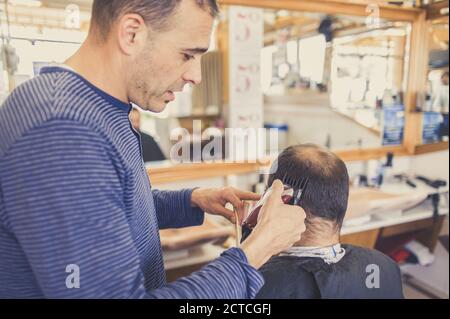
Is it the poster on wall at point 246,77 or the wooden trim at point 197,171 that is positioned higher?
the poster on wall at point 246,77

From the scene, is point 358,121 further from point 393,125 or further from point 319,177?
point 319,177

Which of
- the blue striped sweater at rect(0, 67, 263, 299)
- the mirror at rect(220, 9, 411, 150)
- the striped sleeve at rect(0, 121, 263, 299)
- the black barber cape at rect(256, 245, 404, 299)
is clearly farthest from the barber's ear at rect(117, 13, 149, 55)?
the mirror at rect(220, 9, 411, 150)

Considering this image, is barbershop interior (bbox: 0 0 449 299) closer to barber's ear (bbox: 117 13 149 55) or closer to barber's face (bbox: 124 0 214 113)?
barber's face (bbox: 124 0 214 113)

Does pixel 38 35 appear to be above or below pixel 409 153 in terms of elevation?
above

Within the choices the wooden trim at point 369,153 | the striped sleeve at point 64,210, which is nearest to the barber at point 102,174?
the striped sleeve at point 64,210

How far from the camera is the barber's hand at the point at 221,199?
3.69ft

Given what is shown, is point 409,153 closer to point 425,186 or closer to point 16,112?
point 425,186

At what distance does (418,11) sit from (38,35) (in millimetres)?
2437

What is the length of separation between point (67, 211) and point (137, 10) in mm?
400

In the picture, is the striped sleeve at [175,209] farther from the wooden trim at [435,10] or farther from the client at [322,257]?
the wooden trim at [435,10]

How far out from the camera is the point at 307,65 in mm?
2656

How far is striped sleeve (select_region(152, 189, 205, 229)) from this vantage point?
118 cm

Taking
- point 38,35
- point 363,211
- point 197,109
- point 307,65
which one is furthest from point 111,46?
point 197,109

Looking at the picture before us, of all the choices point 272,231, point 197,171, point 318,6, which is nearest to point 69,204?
point 272,231
